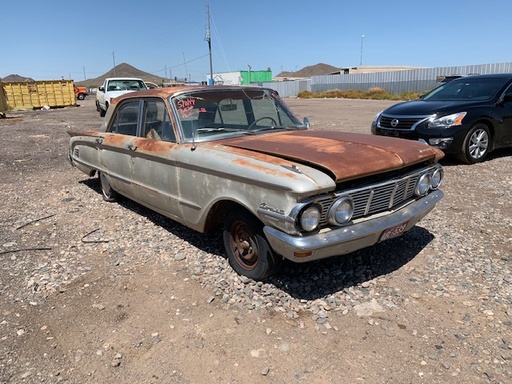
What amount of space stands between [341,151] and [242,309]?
1479mm

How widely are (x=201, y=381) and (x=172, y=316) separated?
74 cm

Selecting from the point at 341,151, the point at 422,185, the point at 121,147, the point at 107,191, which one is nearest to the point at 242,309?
the point at 341,151

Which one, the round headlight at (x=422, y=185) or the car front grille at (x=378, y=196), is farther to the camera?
the round headlight at (x=422, y=185)

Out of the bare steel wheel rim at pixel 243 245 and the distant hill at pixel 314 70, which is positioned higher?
the distant hill at pixel 314 70

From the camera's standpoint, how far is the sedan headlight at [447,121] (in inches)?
271

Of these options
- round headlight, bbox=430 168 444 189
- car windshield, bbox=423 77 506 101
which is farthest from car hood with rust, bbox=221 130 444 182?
car windshield, bbox=423 77 506 101

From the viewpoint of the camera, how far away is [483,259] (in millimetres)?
3775

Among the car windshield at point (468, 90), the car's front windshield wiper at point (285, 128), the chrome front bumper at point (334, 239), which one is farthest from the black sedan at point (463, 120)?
the chrome front bumper at point (334, 239)

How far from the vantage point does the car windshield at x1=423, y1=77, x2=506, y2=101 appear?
755 cm

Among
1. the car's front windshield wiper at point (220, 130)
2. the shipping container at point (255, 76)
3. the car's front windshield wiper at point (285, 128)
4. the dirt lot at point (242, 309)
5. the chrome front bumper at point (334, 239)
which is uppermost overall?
the shipping container at point (255, 76)

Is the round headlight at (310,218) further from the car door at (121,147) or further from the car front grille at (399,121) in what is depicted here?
the car front grille at (399,121)

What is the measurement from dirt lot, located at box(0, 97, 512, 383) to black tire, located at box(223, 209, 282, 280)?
0.13 m

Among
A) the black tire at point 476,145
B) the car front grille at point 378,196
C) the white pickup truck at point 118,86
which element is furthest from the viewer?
the white pickup truck at point 118,86

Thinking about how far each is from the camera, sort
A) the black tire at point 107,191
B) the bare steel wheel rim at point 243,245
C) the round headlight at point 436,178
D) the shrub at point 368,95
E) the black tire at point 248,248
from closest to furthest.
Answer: the black tire at point 248,248
the bare steel wheel rim at point 243,245
the round headlight at point 436,178
the black tire at point 107,191
the shrub at point 368,95
